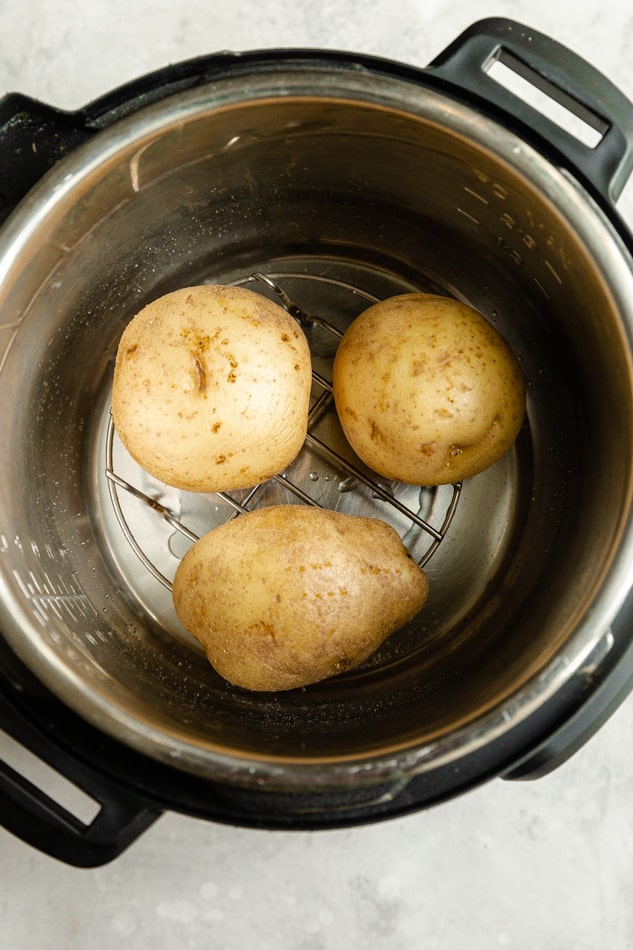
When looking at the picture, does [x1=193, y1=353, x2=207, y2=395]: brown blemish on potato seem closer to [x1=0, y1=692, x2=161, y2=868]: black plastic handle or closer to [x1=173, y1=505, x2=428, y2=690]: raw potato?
[x1=173, y1=505, x2=428, y2=690]: raw potato

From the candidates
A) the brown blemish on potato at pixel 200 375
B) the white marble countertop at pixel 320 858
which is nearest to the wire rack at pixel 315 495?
the brown blemish on potato at pixel 200 375

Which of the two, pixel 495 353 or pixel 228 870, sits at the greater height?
pixel 495 353

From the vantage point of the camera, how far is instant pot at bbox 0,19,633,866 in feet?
1.89

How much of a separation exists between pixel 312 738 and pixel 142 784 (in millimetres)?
148

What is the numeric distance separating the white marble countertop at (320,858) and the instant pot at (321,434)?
258mm

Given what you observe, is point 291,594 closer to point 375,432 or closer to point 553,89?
point 375,432

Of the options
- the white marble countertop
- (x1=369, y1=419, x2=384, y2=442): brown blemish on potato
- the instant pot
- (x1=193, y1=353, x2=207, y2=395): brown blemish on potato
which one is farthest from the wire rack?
the white marble countertop

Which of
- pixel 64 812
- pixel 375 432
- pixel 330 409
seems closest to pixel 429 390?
pixel 375 432

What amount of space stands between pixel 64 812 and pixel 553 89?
71 cm

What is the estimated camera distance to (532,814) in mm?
894

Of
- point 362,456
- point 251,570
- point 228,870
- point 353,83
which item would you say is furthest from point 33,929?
point 353,83

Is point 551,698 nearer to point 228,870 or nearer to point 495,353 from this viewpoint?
point 495,353

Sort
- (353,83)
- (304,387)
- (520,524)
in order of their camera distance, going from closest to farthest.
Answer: (353,83) < (304,387) < (520,524)

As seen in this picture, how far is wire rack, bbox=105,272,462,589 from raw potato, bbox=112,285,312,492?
0.47 ft
